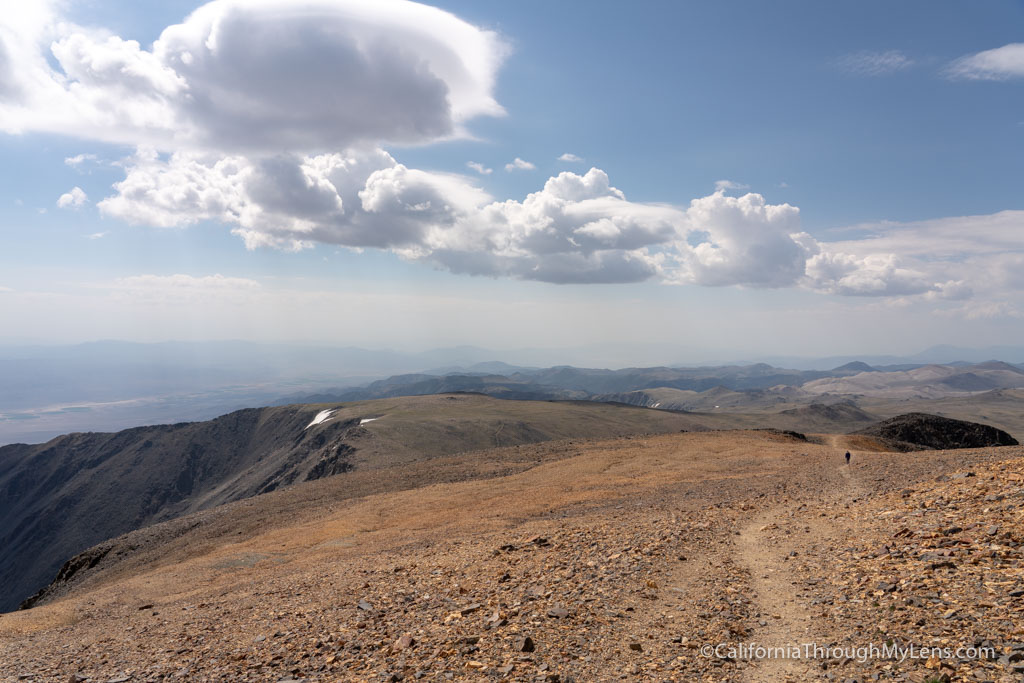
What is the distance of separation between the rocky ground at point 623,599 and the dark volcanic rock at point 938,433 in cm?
4114

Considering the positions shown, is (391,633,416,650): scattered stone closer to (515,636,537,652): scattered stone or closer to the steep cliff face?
(515,636,537,652): scattered stone

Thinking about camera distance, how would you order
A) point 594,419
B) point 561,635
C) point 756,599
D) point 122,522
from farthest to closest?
1. point 594,419
2. point 122,522
3. point 756,599
4. point 561,635

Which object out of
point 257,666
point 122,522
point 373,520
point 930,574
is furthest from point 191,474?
point 930,574

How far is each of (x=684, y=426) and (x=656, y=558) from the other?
119m

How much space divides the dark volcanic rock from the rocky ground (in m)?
41.1

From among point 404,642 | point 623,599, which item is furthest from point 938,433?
point 404,642

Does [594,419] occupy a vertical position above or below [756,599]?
below

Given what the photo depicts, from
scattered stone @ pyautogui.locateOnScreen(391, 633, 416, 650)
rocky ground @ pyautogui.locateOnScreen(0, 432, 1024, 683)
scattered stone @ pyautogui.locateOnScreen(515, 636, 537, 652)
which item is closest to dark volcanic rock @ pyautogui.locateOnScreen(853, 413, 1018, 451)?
rocky ground @ pyautogui.locateOnScreen(0, 432, 1024, 683)

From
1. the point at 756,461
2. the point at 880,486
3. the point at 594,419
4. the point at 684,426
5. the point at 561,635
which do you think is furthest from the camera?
the point at 684,426

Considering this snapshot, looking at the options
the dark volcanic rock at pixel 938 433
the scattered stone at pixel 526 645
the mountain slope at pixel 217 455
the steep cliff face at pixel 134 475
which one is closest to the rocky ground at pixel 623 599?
the scattered stone at pixel 526 645

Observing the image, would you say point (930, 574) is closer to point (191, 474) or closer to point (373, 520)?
point (373, 520)

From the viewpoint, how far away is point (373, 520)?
34406 mm

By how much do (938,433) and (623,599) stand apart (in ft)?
227

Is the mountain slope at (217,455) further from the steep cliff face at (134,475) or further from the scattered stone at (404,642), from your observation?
the scattered stone at (404,642)
